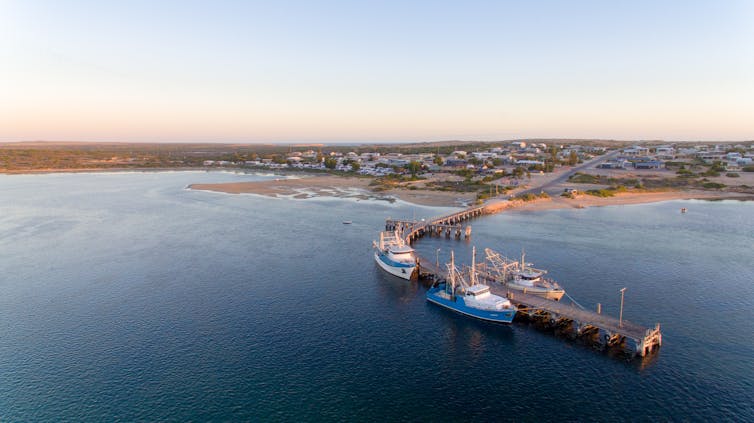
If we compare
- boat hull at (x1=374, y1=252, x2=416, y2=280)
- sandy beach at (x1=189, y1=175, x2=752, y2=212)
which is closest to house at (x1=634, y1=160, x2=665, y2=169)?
sandy beach at (x1=189, y1=175, x2=752, y2=212)

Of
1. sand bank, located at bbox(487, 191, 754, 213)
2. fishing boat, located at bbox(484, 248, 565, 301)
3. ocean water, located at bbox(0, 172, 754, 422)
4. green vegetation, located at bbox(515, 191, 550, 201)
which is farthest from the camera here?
green vegetation, located at bbox(515, 191, 550, 201)

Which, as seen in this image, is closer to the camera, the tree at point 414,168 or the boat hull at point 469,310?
the boat hull at point 469,310

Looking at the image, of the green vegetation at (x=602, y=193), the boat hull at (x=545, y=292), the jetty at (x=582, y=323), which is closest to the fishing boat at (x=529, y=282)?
the boat hull at (x=545, y=292)

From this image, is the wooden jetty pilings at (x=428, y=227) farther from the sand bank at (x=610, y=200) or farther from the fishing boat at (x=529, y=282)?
the fishing boat at (x=529, y=282)

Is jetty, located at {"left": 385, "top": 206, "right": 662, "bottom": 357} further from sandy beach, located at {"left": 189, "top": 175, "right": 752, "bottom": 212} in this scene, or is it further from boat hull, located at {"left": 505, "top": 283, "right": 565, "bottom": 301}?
sandy beach, located at {"left": 189, "top": 175, "right": 752, "bottom": 212}

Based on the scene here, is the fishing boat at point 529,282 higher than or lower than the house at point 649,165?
lower

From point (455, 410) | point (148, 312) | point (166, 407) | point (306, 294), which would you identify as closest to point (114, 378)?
point (166, 407)
